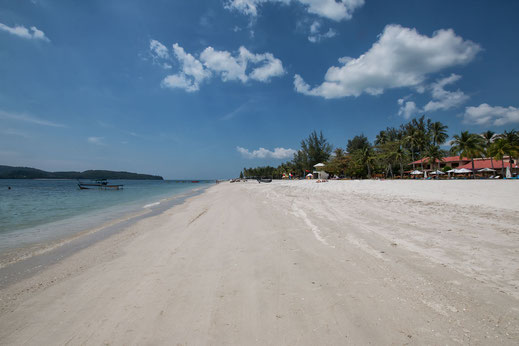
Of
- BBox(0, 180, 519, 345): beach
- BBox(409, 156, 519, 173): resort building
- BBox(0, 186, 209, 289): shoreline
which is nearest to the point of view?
BBox(0, 180, 519, 345): beach

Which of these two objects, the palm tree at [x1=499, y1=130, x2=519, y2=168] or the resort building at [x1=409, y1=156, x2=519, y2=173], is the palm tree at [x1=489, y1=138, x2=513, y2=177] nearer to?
the palm tree at [x1=499, y1=130, x2=519, y2=168]

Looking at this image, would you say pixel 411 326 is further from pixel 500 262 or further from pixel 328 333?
pixel 500 262

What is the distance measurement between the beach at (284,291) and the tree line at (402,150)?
1979 inches

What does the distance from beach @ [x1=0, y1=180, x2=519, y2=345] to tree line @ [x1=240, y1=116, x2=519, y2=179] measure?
50257mm

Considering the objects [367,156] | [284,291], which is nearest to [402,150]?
[367,156]

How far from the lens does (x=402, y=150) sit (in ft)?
165

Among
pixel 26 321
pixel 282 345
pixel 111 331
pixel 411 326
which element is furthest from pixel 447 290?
pixel 26 321

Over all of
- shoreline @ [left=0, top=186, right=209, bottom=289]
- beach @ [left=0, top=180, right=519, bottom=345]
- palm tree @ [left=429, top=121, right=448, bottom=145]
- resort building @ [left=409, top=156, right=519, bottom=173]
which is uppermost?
palm tree @ [left=429, top=121, right=448, bottom=145]

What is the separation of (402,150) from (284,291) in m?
59.0

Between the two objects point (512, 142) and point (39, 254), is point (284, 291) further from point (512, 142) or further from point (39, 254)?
point (512, 142)

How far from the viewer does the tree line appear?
135 feet

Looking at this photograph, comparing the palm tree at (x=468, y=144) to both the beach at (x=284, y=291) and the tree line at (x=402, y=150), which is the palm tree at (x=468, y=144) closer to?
the tree line at (x=402, y=150)

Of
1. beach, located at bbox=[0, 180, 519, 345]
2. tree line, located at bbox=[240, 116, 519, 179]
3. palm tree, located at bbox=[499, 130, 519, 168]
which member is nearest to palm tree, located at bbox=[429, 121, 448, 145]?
tree line, located at bbox=[240, 116, 519, 179]

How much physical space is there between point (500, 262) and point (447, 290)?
1738mm
